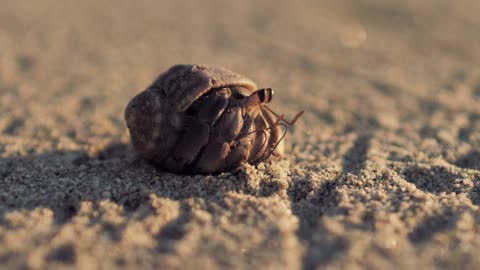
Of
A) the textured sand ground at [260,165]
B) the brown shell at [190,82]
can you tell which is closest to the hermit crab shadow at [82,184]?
the textured sand ground at [260,165]

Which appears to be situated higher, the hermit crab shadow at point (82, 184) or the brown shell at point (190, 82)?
the brown shell at point (190, 82)

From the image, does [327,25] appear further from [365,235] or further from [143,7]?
[365,235]

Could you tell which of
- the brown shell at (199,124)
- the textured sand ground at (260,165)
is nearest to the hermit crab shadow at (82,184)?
the textured sand ground at (260,165)

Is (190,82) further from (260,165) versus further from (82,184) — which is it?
(82,184)

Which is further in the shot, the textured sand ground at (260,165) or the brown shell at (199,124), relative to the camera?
the brown shell at (199,124)

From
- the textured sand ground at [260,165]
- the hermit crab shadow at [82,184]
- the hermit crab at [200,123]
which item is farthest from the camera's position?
the hermit crab at [200,123]

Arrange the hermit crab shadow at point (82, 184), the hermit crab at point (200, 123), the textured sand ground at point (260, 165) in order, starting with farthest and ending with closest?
the hermit crab at point (200, 123)
the hermit crab shadow at point (82, 184)
the textured sand ground at point (260, 165)

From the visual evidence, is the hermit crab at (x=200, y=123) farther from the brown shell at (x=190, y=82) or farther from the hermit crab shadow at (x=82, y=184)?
the hermit crab shadow at (x=82, y=184)

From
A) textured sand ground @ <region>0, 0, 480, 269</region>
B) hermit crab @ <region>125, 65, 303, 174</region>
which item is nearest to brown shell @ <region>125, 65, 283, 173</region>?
hermit crab @ <region>125, 65, 303, 174</region>

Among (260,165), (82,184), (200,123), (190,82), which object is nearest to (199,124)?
(200,123)

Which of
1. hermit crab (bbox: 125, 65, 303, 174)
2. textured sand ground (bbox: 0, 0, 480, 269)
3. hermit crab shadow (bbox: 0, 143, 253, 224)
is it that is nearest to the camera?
textured sand ground (bbox: 0, 0, 480, 269)

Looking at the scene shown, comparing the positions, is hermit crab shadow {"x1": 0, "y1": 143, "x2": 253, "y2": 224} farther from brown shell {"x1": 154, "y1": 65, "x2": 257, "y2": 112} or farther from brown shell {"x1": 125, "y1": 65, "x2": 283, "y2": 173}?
brown shell {"x1": 154, "y1": 65, "x2": 257, "y2": 112}
